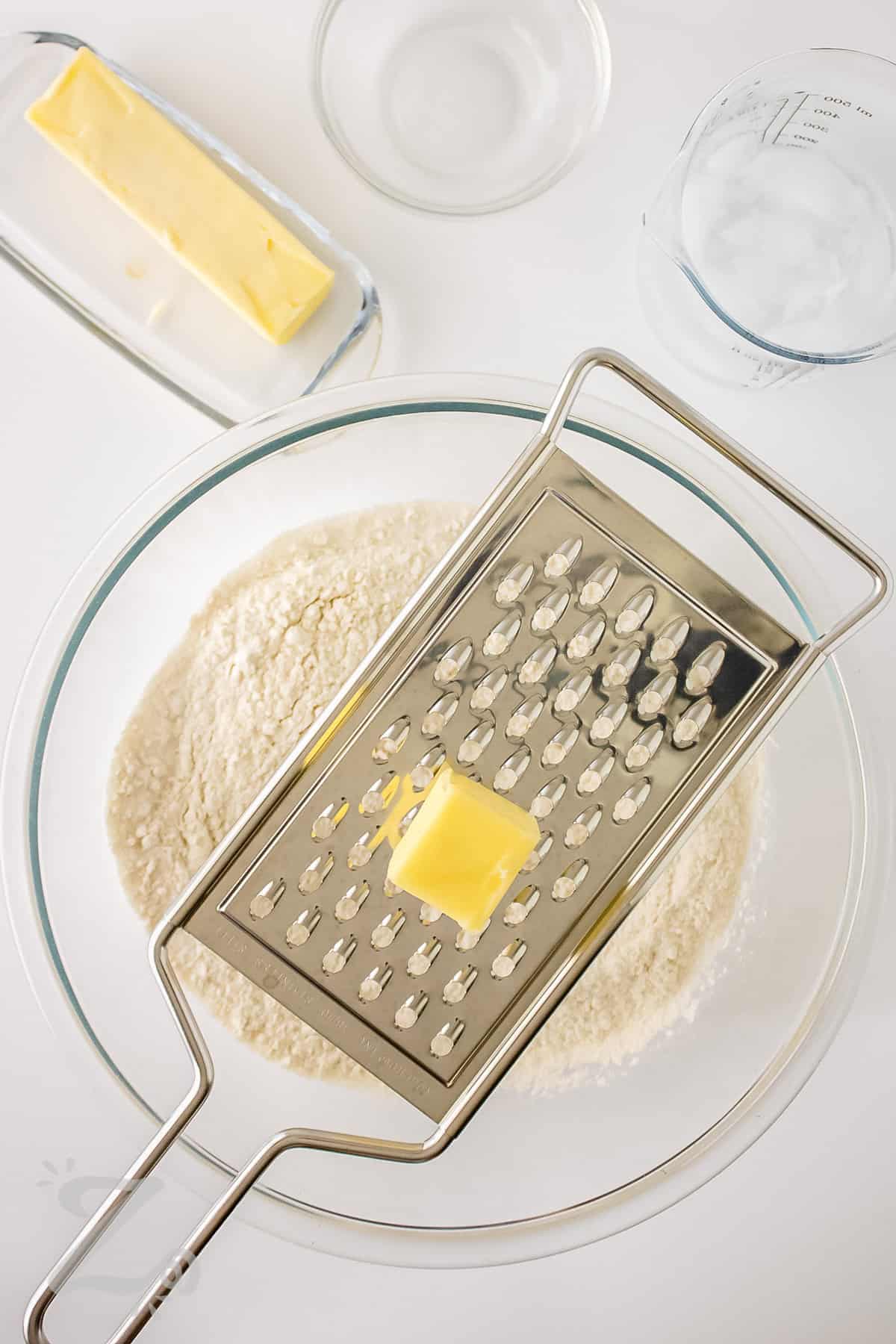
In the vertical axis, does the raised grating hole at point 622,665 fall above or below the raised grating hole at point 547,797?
above

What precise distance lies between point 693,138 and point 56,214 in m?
0.50

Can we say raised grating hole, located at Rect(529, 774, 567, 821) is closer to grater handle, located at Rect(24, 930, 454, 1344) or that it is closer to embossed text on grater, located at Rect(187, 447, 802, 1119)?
embossed text on grater, located at Rect(187, 447, 802, 1119)

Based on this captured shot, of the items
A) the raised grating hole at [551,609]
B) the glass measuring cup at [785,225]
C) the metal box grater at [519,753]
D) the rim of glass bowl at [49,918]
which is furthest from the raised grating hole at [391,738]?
the glass measuring cup at [785,225]

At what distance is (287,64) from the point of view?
0.74m

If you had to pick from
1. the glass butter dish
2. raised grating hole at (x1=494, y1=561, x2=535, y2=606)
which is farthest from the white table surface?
raised grating hole at (x1=494, y1=561, x2=535, y2=606)

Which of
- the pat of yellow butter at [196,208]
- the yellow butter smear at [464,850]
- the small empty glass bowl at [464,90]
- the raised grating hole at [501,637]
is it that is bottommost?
the yellow butter smear at [464,850]

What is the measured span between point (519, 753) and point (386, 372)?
356 millimetres

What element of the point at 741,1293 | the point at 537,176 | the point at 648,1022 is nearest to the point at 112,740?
the point at 648,1022

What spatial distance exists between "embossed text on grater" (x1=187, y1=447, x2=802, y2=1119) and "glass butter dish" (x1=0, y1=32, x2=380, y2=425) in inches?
10.6

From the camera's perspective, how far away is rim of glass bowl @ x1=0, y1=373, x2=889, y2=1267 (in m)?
0.67

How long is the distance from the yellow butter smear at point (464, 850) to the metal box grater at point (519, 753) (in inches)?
1.4

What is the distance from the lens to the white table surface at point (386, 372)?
2.43 feet

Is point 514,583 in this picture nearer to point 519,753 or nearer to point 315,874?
point 519,753

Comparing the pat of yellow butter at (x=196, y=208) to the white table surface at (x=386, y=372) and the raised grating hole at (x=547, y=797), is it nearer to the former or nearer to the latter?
the white table surface at (x=386, y=372)
